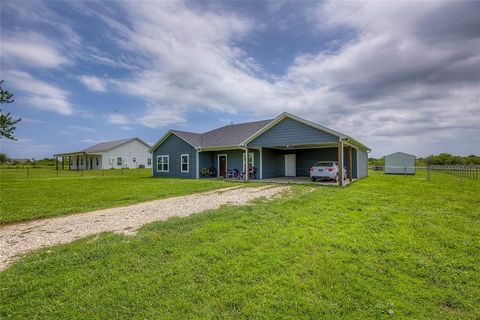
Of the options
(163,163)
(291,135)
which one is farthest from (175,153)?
(291,135)

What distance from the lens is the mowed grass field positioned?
2781 millimetres

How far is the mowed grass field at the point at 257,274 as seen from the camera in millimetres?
2781

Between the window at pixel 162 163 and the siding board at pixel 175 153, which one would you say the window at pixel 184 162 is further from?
the window at pixel 162 163

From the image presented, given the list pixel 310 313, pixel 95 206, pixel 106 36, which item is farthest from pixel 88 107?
pixel 310 313

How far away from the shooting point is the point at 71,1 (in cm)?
954

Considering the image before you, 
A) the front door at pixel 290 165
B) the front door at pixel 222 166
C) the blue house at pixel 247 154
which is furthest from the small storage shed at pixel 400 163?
the front door at pixel 222 166

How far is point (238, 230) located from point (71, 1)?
11095 millimetres

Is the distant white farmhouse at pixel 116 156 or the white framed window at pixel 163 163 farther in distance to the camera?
the distant white farmhouse at pixel 116 156

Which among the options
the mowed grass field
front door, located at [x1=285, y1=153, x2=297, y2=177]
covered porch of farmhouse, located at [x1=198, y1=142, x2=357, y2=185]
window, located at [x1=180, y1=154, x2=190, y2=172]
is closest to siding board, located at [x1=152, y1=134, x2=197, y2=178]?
window, located at [x1=180, y1=154, x2=190, y2=172]

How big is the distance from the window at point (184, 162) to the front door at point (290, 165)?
9025 millimetres

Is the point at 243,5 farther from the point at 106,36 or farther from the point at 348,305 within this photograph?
the point at 348,305

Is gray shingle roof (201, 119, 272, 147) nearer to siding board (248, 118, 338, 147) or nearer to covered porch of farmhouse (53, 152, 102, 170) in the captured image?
siding board (248, 118, 338, 147)

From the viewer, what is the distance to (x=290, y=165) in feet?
71.0

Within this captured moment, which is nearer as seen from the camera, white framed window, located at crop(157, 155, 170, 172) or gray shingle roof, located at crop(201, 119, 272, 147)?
gray shingle roof, located at crop(201, 119, 272, 147)
